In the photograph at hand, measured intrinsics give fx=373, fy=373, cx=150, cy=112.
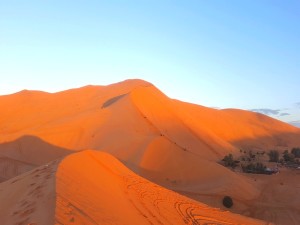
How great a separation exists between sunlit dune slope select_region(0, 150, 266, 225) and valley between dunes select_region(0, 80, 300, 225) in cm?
4

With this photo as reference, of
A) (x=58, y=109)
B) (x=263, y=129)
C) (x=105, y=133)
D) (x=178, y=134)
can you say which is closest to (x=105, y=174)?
(x=105, y=133)

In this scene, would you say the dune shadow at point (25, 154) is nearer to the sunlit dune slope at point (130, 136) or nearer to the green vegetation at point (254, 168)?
the sunlit dune slope at point (130, 136)

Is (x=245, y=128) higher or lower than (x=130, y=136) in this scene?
lower

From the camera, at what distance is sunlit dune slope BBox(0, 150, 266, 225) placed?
6.72m

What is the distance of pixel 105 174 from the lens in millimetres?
11953

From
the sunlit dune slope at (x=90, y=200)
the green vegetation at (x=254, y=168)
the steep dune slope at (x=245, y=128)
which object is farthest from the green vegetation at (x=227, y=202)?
the steep dune slope at (x=245, y=128)

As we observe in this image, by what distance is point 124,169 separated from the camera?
15.1 metres

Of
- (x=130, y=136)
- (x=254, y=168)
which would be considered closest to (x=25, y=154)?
(x=130, y=136)

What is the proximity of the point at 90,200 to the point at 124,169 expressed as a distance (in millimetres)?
7197

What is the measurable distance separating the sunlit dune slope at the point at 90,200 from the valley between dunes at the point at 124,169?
4cm

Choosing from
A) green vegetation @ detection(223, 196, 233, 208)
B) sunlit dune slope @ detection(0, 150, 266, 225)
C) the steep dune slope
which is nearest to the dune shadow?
sunlit dune slope @ detection(0, 150, 266, 225)

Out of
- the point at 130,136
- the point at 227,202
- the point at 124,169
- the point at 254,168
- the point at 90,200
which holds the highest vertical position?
the point at 90,200

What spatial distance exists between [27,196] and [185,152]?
15.9 metres

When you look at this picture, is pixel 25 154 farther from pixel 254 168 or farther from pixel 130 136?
pixel 254 168
